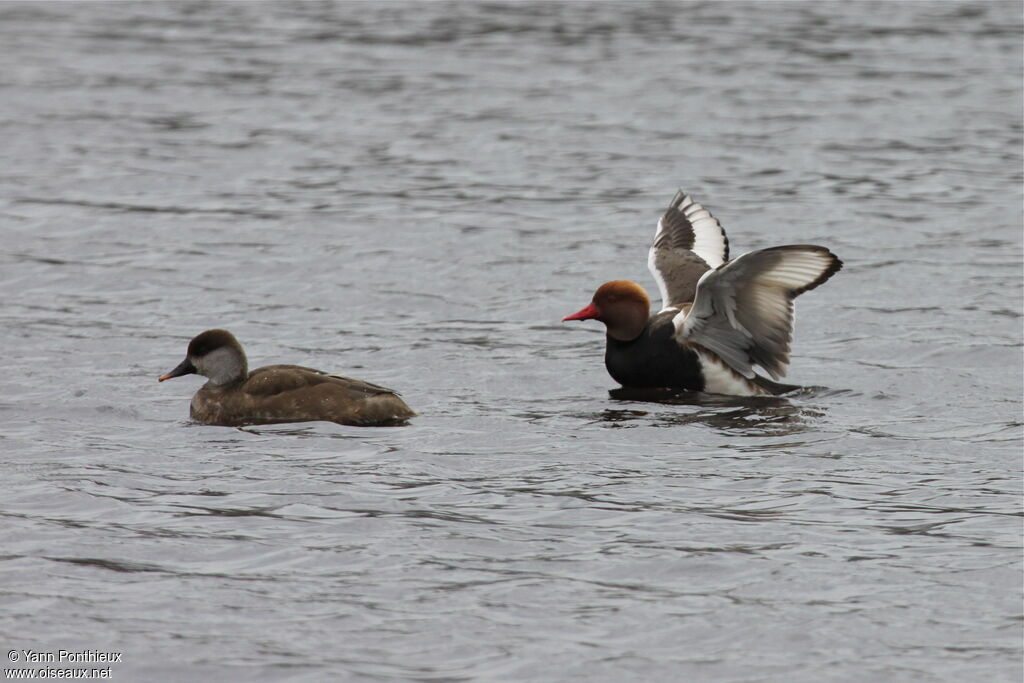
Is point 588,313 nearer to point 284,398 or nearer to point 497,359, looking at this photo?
point 497,359

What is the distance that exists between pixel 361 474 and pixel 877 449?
116 inches

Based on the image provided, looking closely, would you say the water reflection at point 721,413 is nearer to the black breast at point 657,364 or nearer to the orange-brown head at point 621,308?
the black breast at point 657,364

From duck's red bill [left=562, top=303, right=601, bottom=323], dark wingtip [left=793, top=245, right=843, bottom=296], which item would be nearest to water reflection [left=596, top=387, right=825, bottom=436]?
duck's red bill [left=562, top=303, right=601, bottom=323]

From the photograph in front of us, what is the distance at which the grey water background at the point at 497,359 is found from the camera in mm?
6734

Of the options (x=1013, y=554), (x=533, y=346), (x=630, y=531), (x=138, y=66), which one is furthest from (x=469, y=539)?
(x=138, y=66)

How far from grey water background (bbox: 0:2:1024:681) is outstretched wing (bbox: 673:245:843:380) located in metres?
0.42

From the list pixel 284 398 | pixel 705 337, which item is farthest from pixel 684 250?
pixel 284 398

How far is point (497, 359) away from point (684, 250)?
5.77 feet

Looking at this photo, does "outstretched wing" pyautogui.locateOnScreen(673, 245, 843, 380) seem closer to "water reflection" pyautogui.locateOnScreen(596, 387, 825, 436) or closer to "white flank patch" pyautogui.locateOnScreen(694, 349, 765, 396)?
"white flank patch" pyautogui.locateOnScreen(694, 349, 765, 396)

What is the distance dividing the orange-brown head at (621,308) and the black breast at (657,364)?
120mm

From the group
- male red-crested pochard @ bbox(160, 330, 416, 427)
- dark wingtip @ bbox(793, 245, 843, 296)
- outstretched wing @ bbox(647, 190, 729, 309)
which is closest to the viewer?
male red-crested pochard @ bbox(160, 330, 416, 427)

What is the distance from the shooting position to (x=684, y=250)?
1262 centimetres

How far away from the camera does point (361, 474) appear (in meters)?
8.70

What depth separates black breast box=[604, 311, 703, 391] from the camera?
36.6 ft
